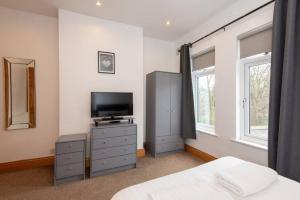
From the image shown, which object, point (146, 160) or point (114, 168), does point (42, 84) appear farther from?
point (146, 160)

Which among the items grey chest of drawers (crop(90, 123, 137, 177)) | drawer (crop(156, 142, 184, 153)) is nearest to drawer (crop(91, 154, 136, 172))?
grey chest of drawers (crop(90, 123, 137, 177))

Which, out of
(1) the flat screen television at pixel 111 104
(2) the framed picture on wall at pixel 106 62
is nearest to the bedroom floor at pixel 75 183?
(1) the flat screen television at pixel 111 104

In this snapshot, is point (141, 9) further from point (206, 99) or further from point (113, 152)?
point (113, 152)

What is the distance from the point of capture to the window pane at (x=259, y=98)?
2262 millimetres

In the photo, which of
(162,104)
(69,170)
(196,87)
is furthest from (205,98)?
(69,170)

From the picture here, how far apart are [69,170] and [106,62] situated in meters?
1.96

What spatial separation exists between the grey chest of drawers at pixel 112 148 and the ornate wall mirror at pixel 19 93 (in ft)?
4.17

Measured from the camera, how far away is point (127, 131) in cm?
272

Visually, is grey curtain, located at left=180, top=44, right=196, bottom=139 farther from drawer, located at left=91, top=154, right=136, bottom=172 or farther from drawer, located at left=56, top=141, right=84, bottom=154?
drawer, located at left=56, top=141, right=84, bottom=154

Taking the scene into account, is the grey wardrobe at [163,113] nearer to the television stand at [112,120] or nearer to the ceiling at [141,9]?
the television stand at [112,120]

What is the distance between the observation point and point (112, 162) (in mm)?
2574

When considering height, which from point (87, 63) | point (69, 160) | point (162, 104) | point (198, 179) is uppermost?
point (87, 63)

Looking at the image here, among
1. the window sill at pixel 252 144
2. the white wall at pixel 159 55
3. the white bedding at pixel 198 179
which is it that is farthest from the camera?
the white wall at pixel 159 55

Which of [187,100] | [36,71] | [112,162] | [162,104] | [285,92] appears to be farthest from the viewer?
[187,100]
